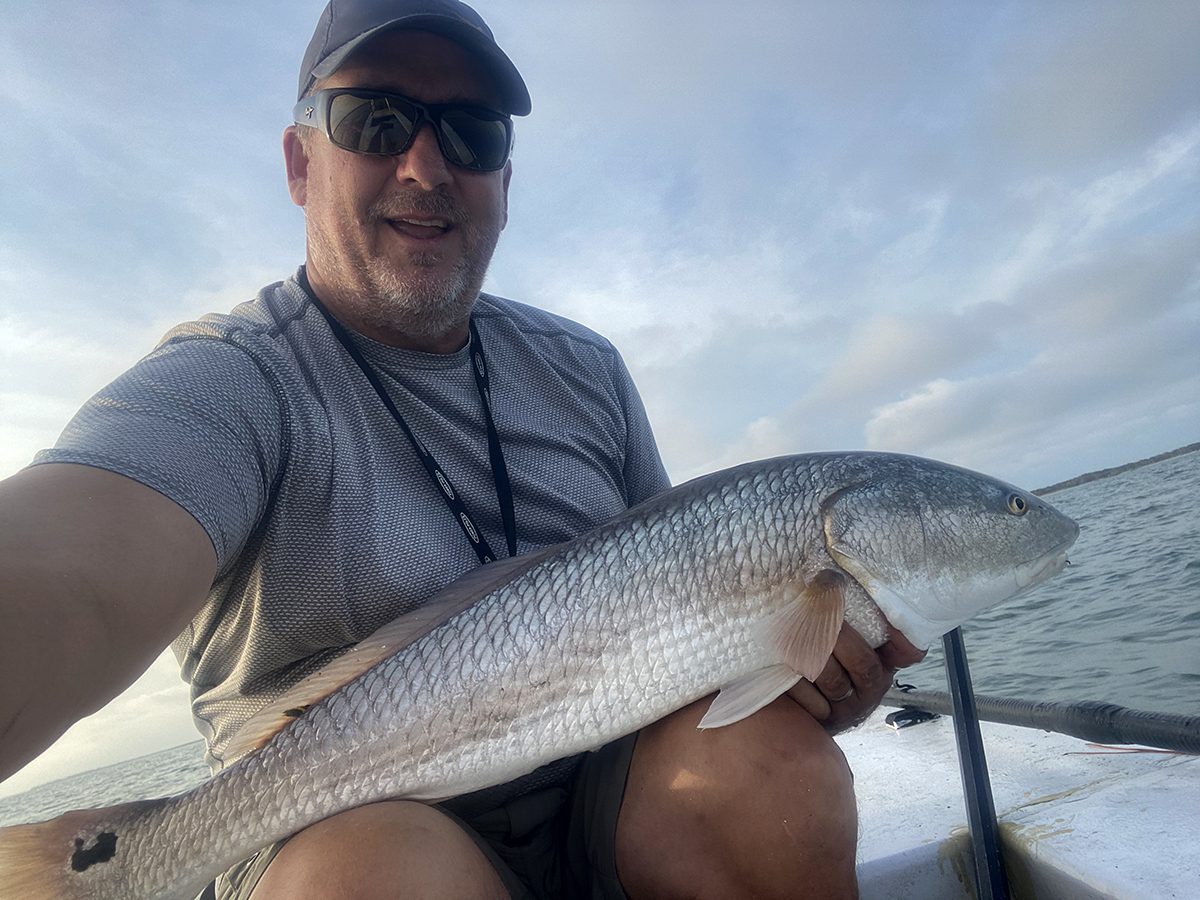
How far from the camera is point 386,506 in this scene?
2.15 m

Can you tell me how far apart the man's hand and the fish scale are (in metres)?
0.08

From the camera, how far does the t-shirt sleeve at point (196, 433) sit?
1532 mm

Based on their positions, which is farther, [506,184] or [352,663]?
[506,184]

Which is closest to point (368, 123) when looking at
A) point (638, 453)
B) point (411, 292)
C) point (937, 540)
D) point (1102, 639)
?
point (411, 292)

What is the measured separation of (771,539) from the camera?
2.22 meters

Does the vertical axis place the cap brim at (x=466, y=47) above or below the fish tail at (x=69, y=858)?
above

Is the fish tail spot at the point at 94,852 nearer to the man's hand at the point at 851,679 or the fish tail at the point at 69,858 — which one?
the fish tail at the point at 69,858

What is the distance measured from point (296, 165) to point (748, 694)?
242 cm

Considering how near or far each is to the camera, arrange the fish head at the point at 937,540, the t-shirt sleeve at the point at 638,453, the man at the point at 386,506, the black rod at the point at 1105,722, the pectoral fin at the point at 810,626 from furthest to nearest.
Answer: the t-shirt sleeve at the point at 638,453
the black rod at the point at 1105,722
the fish head at the point at 937,540
the pectoral fin at the point at 810,626
the man at the point at 386,506

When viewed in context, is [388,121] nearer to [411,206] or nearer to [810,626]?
[411,206]

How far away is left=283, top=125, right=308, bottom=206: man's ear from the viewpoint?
105 inches

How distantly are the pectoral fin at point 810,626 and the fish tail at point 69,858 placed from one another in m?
1.70

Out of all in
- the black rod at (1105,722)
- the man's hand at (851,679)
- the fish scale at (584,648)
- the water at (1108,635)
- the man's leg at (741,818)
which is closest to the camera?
the fish scale at (584,648)

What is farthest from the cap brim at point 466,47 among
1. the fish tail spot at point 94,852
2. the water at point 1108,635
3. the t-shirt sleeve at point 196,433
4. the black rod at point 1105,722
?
the water at point 1108,635
